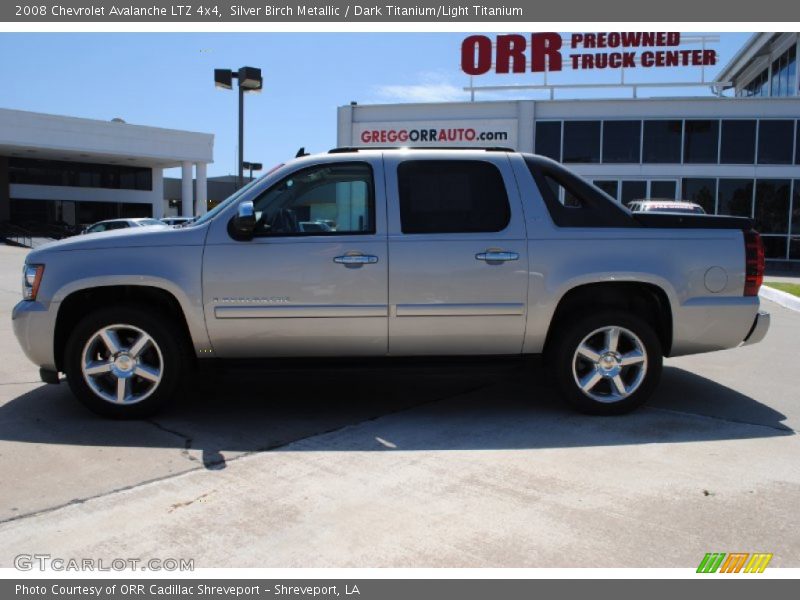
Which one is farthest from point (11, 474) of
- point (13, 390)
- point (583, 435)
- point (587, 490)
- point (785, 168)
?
point (785, 168)

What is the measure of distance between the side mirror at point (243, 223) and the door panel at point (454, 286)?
3.17 ft

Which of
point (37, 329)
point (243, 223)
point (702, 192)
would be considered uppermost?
point (702, 192)

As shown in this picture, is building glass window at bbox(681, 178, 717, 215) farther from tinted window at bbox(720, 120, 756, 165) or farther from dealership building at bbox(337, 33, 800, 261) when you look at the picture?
tinted window at bbox(720, 120, 756, 165)

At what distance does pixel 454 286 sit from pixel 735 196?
69.4ft

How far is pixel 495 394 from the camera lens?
6.09 meters

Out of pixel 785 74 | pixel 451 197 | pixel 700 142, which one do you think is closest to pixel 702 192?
pixel 700 142

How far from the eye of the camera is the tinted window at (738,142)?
75.7 feet

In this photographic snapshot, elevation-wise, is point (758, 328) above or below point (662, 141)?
below

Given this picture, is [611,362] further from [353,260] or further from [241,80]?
[241,80]

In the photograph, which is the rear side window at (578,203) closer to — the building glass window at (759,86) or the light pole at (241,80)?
the light pole at (241,80)

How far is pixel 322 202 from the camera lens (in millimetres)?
5281

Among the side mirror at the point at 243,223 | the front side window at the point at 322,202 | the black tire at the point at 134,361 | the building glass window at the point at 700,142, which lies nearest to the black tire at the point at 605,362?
→ the front side window at the point at 322,202

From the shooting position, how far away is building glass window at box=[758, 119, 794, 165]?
22.9 m

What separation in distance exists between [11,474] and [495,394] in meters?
3.59
